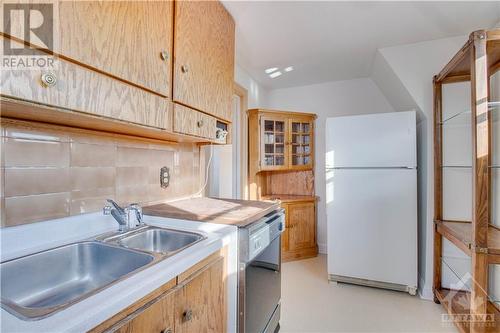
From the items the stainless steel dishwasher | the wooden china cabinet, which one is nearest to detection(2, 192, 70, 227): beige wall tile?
the stainless steel dishwasher

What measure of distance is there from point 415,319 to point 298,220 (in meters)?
1.41

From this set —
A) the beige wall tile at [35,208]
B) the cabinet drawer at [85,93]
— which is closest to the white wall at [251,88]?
the cabinet drawer at [85,93]

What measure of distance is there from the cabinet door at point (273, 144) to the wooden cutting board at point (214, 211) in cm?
142

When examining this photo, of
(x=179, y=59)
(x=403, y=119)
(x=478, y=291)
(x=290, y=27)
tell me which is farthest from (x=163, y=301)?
(x=403, y=119)

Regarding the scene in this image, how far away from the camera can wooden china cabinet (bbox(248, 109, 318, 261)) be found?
2.99m

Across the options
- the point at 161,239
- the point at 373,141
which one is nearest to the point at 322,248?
the point at 373,141

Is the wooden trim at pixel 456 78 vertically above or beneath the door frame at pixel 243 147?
above

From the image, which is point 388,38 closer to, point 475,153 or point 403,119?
point 403,119

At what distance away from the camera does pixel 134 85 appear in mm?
971

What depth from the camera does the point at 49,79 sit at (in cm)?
70

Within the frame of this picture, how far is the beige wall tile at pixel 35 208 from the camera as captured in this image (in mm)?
892

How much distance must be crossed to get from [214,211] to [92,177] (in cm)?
63

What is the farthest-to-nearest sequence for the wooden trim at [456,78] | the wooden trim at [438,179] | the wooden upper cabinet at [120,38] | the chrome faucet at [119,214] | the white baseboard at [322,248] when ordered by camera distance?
the white baseboard at [322,248] → the wooden trim at [438,179] → the wooden trim at [456,78] → the chrome faucet at [119,214] → the wooden upper cabinet at [120,38]

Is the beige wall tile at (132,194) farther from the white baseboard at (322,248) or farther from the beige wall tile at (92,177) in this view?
the white baseboard at (322,248)
